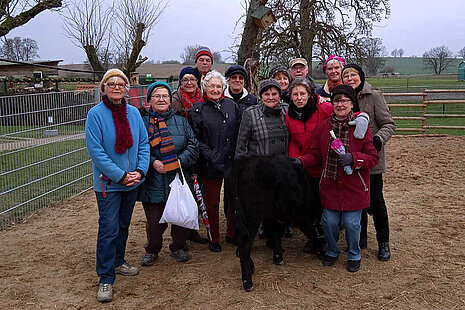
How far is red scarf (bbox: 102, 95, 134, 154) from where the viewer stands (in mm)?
3416

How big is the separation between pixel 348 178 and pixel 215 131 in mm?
1398

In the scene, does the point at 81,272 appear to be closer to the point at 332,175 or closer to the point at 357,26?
the point at 332,175

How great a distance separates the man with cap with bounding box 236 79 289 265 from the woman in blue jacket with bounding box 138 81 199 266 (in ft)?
1.72

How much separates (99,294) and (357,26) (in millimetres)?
14069

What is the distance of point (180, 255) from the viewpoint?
168 inches

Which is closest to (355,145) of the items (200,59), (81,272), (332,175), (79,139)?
(332,175)

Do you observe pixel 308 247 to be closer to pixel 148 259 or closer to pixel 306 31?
pixel 148 259

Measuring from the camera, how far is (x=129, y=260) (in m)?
4.33

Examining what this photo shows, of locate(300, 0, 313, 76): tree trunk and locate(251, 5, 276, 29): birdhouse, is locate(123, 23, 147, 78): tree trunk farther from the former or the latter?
locate(251, 5, 276, 29): birdhouse

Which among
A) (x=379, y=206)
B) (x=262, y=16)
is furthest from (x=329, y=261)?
(x=262, y=16)

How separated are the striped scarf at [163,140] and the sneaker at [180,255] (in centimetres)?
97

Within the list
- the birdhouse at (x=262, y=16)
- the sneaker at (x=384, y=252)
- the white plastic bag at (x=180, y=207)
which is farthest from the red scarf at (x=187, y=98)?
the birdhouse at (x=262, y=16)

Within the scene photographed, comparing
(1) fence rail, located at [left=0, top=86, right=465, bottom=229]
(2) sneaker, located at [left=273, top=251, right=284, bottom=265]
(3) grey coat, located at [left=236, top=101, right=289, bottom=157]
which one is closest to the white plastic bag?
(3) grey coat, located at [left=236, top=101, right=289, bottom=157]

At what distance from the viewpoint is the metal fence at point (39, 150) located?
5430 millimetres
